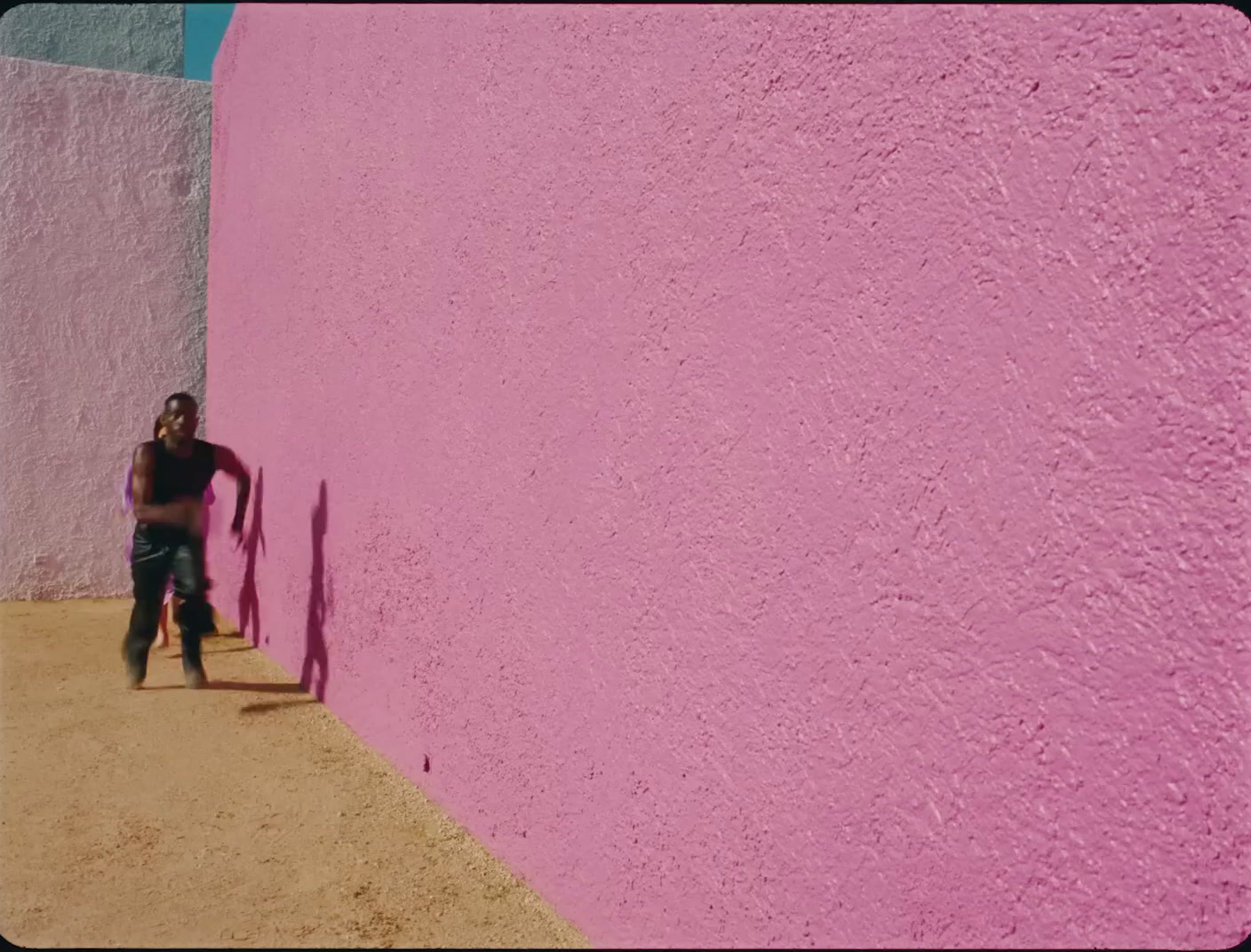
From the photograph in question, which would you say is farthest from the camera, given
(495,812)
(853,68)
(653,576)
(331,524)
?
(331,524)

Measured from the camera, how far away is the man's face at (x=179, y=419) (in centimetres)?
545

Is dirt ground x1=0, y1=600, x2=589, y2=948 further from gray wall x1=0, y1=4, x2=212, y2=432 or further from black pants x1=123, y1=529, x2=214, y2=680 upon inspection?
gray wall x1=0, y1=4, x2=212, y2=432

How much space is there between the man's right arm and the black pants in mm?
119

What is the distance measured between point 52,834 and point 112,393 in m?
5.09

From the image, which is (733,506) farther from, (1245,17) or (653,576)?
(1245,17)

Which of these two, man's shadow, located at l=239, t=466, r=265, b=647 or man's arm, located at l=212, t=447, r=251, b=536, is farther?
man's shadow, located at l=239, t=466, r=265, b=647

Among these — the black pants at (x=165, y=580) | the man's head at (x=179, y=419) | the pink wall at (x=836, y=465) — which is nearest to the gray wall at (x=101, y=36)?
the man's head at (x=179, y=419)

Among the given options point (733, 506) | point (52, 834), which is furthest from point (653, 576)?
point (52, 834)

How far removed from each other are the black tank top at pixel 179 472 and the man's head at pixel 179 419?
0.27 ft

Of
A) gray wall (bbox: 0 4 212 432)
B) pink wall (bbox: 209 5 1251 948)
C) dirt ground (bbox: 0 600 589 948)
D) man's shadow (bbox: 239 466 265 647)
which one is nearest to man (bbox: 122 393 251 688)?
dirt ground (bbox: 0 600 589 948)

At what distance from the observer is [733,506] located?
2428 millimetres

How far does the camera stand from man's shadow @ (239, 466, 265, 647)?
652 centimetres

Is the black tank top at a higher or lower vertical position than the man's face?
lower

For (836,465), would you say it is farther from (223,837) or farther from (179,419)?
(179,419)
